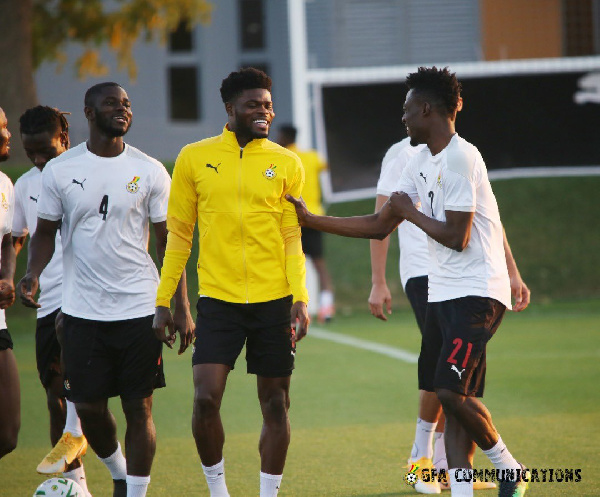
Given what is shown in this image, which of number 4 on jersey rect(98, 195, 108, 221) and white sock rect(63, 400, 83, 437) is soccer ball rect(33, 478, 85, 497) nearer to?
white sock rect(63, 400, 83, 437)

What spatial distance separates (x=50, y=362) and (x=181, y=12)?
16.3 meters

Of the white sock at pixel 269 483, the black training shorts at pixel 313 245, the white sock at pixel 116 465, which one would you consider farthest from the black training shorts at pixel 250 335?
the black training shorts at pixel 313 245

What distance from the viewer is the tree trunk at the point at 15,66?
17734 mm

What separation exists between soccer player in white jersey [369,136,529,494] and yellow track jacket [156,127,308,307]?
1.12 meters

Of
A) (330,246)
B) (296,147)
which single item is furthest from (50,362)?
(330,246)

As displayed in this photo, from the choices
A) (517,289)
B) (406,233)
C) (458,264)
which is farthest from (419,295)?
(458,264)

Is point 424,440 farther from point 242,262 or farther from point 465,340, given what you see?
point 242,262

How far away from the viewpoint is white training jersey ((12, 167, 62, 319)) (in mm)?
6672

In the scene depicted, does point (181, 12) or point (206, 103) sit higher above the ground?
point (181, 12)

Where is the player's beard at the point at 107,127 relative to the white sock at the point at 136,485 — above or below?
above

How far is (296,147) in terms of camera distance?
15.4m

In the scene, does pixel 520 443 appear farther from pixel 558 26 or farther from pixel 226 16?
pixel 226 16

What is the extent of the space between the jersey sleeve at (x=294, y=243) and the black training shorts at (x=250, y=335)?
0.16 metres

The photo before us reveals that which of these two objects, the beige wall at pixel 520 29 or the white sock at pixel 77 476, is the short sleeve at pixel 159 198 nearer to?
the white sock at pixel 77 476
